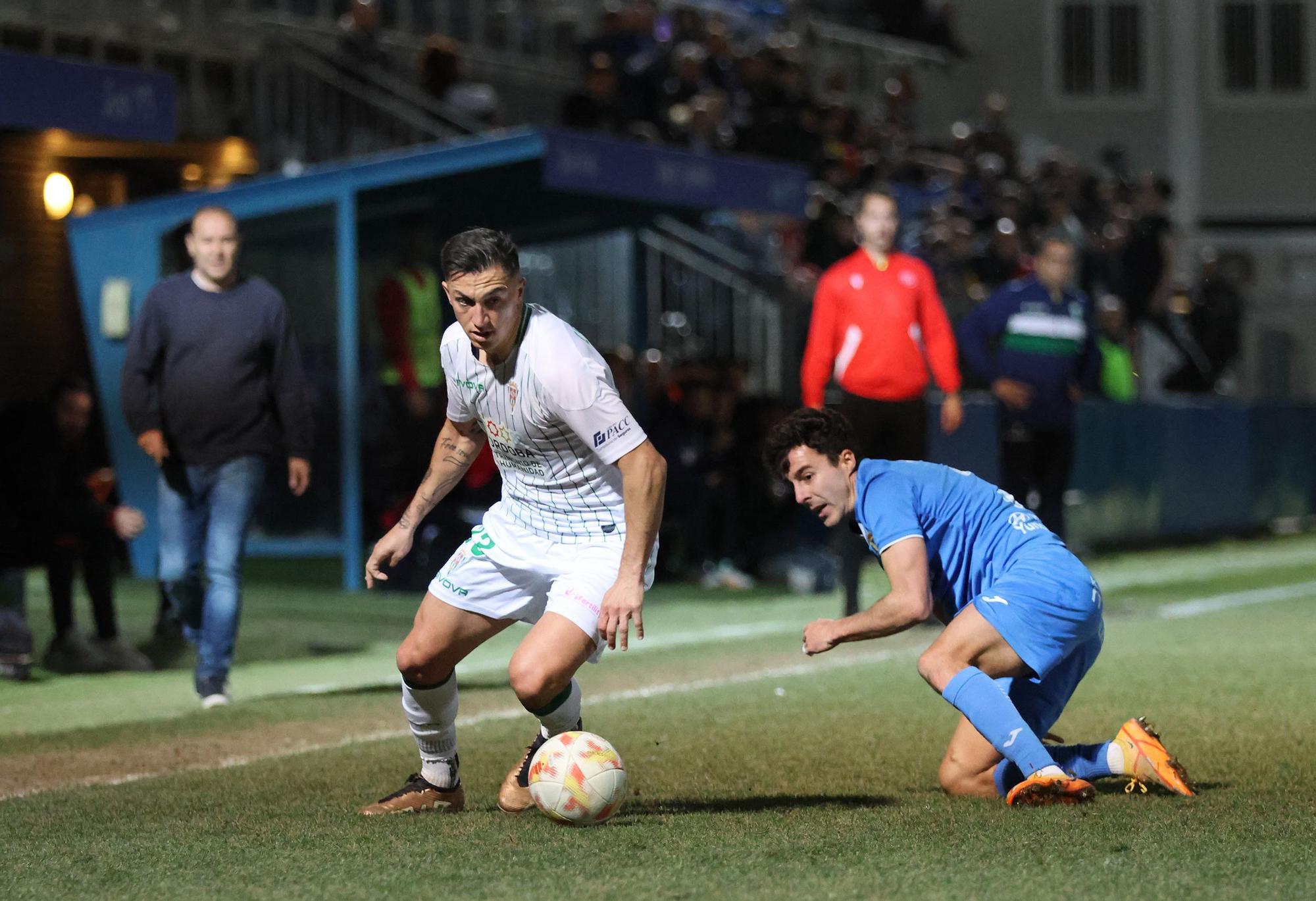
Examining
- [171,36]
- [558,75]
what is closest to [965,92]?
[558,75]

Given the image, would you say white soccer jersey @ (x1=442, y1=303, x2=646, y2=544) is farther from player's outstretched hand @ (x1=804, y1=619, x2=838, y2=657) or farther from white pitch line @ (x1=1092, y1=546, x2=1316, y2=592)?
white pitch line @ (x1=1092, y1=546, x2=1316, y2=592)

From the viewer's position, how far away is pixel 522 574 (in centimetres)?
559

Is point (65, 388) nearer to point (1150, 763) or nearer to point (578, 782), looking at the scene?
point (578, 782)

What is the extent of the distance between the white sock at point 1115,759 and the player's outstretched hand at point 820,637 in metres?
1.11

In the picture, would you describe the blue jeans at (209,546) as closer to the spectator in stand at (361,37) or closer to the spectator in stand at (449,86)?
the spectator in stand at (361,37)

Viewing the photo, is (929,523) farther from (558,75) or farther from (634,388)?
(558,75)

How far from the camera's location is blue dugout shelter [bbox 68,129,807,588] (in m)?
12.9

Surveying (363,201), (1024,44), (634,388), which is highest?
(1024,44)

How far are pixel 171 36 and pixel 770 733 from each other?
1126 cm

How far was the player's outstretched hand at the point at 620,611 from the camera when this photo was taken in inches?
201

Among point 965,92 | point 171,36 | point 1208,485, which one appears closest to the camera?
point 171,36

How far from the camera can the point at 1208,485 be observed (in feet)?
63.0

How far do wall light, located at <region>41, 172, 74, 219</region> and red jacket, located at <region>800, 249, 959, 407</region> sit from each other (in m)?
9.11

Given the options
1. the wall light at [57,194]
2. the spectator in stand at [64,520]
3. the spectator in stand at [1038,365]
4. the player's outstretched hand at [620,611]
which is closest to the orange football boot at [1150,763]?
the player's outstretched hand at [620,611]
